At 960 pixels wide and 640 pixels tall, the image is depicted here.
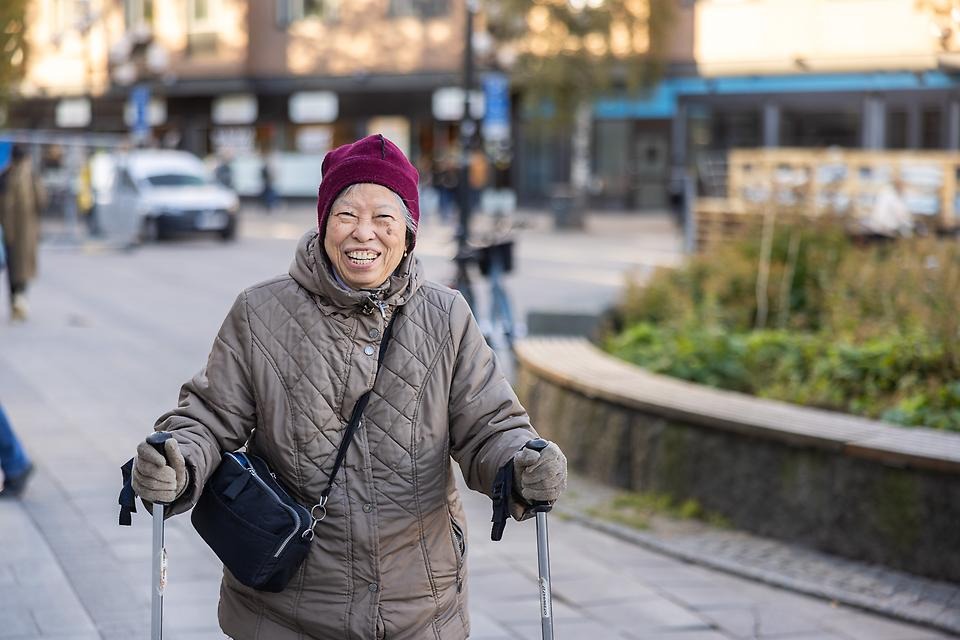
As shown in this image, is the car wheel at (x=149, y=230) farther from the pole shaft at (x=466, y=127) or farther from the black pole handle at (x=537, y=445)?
the black pole handle at (x=537, y=445)

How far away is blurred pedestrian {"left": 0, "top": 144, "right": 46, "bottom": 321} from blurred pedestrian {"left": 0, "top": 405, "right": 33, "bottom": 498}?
7.22m

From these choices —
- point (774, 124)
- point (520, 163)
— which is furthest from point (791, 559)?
point (520, 163)

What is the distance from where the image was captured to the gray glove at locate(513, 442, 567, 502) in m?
2.84

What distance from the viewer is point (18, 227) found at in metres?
14.1

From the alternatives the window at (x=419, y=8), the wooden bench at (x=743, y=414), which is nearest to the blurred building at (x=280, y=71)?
the window at (x=419, y=8)

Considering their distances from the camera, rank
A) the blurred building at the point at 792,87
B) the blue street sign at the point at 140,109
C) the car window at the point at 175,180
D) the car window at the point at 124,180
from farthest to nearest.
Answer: the blurred building at the point at 792,87 → the blue street sign at the point at 140,109 → the car window at the point at 175,180 → the car window at the point at 124,180

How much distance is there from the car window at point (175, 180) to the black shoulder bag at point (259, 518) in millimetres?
25256

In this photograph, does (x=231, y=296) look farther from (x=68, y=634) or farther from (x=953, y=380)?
(x=68, y=634)

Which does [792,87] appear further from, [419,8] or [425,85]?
[419,8]

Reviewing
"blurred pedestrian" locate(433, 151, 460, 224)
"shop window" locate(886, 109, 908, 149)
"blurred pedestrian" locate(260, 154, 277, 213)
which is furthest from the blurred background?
"blurred pedestrian" locate(260, 154, 277, 213)

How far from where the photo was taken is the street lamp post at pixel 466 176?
1203 centimetres

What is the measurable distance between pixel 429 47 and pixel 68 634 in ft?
125

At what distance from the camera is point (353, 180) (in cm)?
296

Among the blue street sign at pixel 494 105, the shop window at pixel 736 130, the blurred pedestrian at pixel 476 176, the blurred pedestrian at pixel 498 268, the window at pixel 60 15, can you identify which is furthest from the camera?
the window at pixel 60 15
